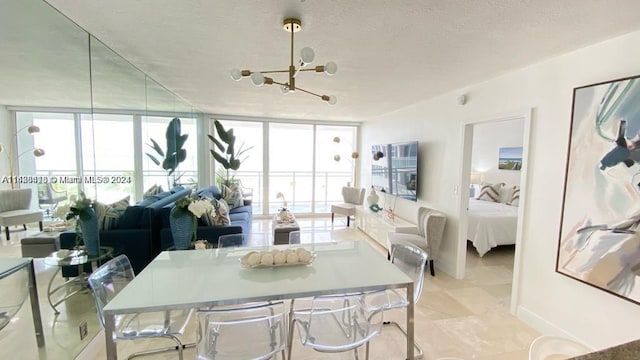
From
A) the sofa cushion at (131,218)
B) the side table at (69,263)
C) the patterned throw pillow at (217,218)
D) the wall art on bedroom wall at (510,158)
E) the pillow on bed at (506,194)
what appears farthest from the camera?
the wall art on bedroom wall at (510,158)

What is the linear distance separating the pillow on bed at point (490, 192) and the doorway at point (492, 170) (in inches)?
3.5

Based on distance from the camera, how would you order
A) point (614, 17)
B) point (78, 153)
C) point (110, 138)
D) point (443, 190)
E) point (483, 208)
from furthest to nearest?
point (483, 208)
point (443, 190)
point (110, 138)
point (78, 153)
point (614, 17)

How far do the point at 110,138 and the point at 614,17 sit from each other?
13.2 ft

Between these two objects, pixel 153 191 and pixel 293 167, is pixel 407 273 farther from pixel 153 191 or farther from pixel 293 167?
pixel 293 167

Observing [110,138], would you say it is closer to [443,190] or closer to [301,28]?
[301,28]

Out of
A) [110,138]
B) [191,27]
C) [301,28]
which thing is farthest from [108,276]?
[301,28]

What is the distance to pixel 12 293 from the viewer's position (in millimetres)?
1559

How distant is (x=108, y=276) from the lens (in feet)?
5.66

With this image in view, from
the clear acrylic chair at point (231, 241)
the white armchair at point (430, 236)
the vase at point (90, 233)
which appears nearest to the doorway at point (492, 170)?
the white armchair at point (430, 236)

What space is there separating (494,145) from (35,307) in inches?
296

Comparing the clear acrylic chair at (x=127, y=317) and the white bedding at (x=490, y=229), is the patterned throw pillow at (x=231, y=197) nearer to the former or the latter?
the clear acrylic chair at (x=127, y=317)

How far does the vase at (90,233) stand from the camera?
7.48ft

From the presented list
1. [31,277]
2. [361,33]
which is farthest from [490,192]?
[31,277]

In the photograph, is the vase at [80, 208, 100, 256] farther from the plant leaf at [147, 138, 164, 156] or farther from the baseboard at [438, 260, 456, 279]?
the baseboard at [438, 260, 456, 279]
